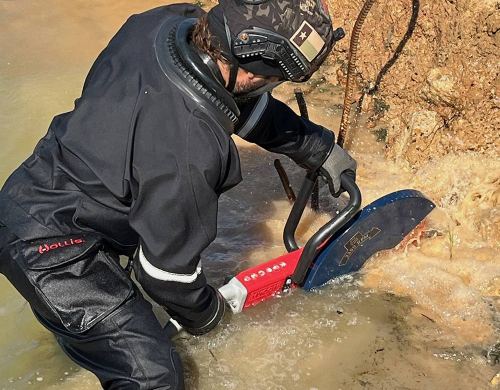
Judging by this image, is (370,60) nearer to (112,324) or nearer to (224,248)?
(224,248)

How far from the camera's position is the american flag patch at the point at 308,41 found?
6.93 ft

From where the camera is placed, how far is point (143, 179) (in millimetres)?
2145

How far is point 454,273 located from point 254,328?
1.10 meters

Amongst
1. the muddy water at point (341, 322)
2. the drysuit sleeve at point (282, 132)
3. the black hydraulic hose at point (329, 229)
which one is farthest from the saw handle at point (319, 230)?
the muddy water at point (341, 322)

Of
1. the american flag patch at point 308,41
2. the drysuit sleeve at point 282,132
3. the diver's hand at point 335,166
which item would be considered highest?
the american flag patch at point 308,41

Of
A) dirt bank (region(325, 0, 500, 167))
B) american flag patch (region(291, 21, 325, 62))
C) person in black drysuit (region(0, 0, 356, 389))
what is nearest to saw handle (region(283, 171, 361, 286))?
person in black drysuit (region(0, 0, 356, 389))

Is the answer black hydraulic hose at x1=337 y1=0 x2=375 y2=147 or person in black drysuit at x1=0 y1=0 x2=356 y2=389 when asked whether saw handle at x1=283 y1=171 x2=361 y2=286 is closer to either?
black hydraulic hose at x1=337 y1=0 x2=375 y2=147

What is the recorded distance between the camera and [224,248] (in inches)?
147

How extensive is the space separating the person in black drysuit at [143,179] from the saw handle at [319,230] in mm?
580

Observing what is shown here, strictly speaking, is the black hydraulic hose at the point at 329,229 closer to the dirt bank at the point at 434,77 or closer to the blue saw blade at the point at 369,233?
the blue saw blade at the point at 369,233

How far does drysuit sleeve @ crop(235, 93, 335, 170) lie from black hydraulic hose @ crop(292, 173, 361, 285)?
0.60ft

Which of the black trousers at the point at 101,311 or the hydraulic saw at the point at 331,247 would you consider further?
the hydraulic saw at the point at 331,247

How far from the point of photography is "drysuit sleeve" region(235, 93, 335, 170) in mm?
2895

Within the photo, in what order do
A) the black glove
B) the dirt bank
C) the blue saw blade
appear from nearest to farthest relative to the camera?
the black glove → the blue saw blade → the dirt bank
